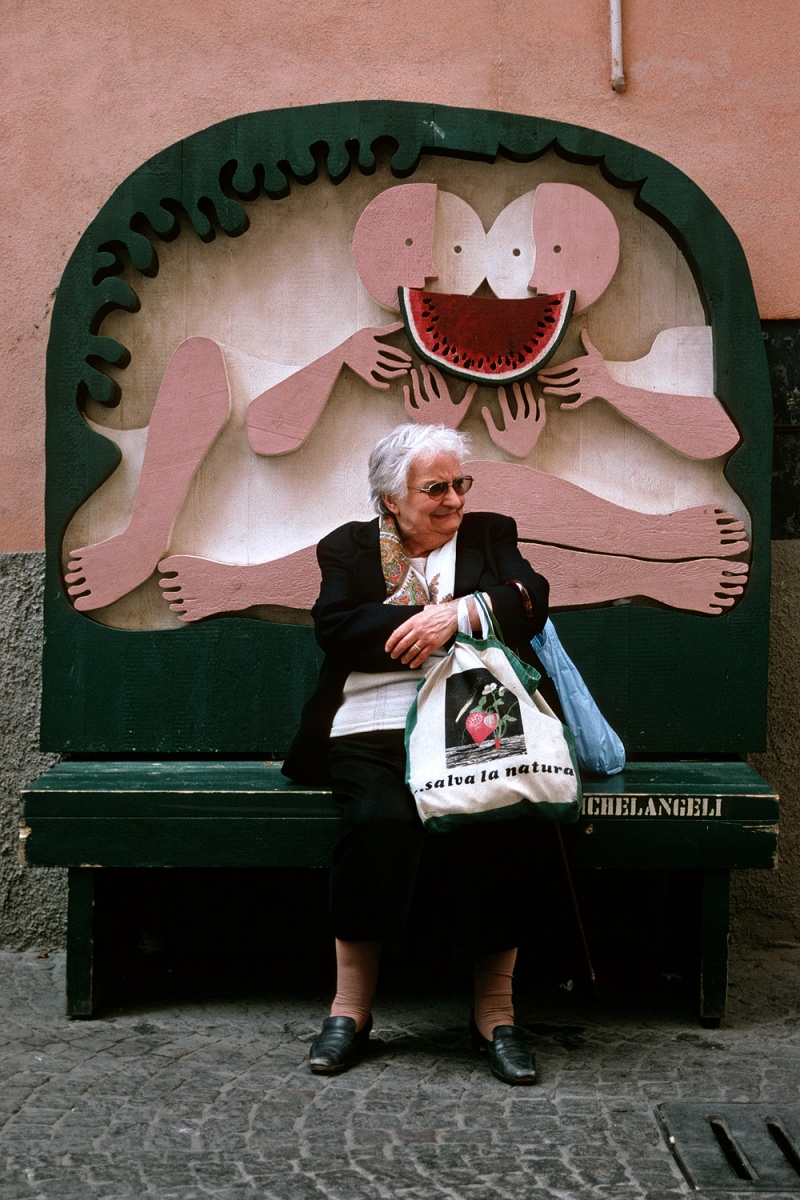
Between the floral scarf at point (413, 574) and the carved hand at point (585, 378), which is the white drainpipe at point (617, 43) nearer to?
the carved hand at point (585, 378)

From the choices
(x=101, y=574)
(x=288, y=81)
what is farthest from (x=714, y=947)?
(x=288, y=81)

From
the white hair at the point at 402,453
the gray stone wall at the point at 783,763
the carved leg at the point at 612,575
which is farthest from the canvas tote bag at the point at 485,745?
the gray stone wall at the point at 783,763

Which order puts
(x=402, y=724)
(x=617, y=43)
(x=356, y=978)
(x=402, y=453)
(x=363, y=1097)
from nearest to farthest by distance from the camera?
(x=363, y=1097), (x=356, y=978), (x=402, y=724), (x=402, y=453), (x=617, y=43)

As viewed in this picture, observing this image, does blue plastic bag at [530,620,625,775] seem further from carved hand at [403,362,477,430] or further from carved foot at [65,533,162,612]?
carved foot at [65,533,162,612]

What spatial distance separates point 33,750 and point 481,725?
2.00 m

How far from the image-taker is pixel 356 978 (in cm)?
337

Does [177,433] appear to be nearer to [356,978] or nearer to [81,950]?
[81,950]

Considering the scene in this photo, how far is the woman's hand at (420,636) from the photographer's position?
11.2 ft

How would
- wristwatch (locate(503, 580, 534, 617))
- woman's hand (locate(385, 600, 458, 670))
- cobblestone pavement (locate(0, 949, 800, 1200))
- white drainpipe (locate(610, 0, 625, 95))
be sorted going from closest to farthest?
cobblestone pavement (locate(0, 949, 800, 1200)) < woman's hand (locate(385, 600, 458, 670)) < wristwatch (locate(503, 580, 534, 617)) < white drainpipe (locate(610, 0, 625, 95))

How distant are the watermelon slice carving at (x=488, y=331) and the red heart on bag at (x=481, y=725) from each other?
1423mm

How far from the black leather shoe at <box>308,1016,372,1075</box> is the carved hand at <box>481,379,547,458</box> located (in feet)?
6.12

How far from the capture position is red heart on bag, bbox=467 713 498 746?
323cm

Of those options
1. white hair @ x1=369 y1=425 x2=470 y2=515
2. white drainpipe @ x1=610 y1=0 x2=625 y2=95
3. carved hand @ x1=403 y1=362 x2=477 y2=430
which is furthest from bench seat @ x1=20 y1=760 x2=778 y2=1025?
white drainpipe @ x1=610 y1=0 x2=625 y2=95

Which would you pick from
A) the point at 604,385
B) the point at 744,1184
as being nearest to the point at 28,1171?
the point at 744,1184
